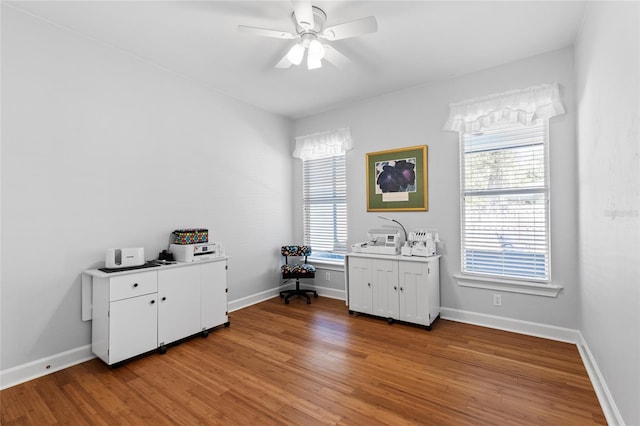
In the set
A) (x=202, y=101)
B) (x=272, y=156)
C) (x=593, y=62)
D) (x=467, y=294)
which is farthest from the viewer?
(x=272, y=156)

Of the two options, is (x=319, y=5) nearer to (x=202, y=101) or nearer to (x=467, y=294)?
(x=202, y=101)

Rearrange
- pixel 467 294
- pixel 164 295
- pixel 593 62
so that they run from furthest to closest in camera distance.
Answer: pixel 467 294 < pixel 164 295 < pixel 593 62

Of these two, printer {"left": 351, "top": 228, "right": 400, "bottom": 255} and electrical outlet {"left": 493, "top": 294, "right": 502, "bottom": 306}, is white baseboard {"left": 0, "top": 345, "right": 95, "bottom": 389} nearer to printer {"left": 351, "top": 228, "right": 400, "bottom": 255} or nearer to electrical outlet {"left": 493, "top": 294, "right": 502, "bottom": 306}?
printer {"left": 351, "top": 228, "right": 400, "bottom": 255}

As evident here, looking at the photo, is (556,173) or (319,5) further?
(556,173)

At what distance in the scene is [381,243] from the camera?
4020 millimetres

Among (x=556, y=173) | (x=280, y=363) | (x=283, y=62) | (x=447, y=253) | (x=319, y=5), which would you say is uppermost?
(x=319, y=5)

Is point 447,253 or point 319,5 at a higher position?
point 319,5

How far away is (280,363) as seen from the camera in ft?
8.73

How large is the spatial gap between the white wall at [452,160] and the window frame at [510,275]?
5cm

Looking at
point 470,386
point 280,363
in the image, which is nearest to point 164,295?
point 280,363

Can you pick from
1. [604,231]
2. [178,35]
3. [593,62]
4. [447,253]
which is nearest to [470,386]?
[604,231]

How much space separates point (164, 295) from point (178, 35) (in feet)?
8.08

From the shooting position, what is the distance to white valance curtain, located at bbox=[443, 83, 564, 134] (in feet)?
10.0

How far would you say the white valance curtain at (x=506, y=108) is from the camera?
120 inches
